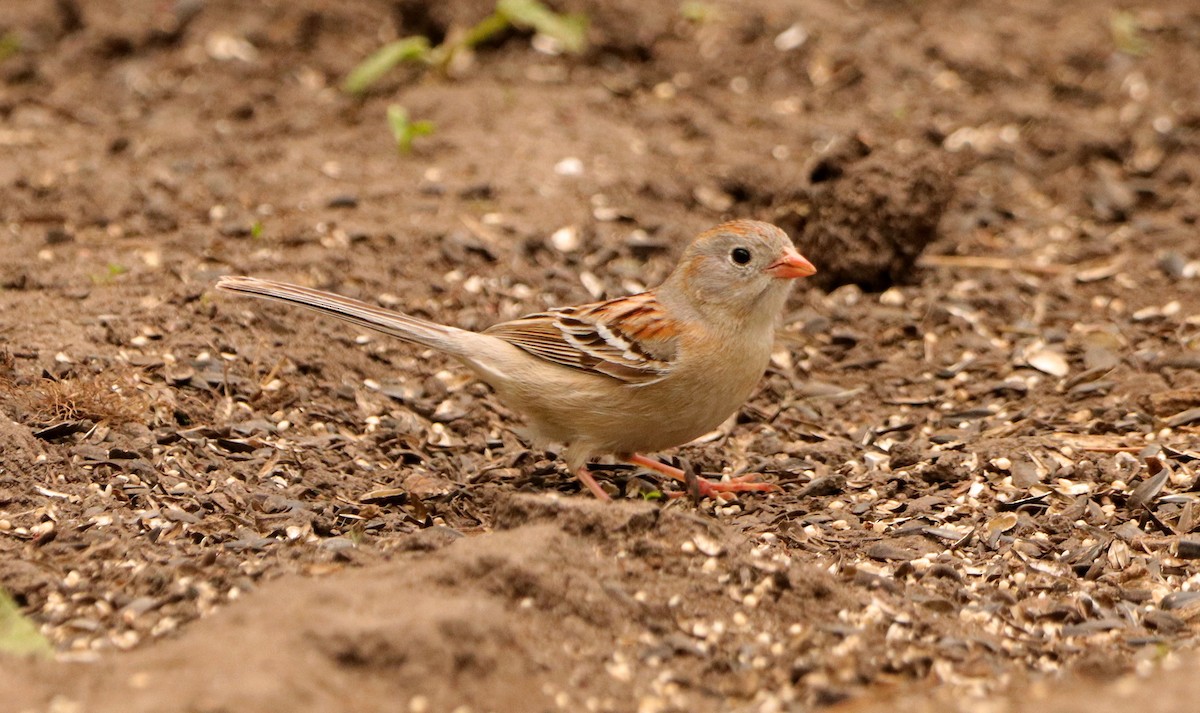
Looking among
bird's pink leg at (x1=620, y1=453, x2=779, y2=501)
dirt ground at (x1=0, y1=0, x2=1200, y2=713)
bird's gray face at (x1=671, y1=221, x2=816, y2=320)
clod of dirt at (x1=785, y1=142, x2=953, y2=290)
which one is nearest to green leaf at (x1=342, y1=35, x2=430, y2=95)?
dirt ground at (x1=0, y1=0, x2=1200, y2=713)

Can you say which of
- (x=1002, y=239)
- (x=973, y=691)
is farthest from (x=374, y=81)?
(x=973, y=691)

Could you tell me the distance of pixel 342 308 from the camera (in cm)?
531

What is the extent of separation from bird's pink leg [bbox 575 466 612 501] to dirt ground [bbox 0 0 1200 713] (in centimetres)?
26

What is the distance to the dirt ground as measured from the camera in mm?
3994

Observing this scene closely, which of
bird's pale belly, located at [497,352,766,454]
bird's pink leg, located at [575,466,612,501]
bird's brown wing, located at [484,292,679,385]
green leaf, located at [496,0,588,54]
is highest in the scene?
green leaf, located at [496,0,588,54]

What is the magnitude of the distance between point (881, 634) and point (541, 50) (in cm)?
585

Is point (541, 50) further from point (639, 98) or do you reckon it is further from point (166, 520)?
point (166, 520)

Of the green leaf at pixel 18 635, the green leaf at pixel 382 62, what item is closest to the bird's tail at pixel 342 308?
the green leaf at pixel 18 635

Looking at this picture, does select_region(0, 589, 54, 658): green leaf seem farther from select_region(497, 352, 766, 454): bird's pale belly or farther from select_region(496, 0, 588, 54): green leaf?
select_region(496, 0, 588, 54): green leaf

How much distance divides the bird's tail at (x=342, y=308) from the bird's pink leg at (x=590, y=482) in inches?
28.6

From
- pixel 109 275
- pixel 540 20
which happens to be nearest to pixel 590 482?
pixel 109 275

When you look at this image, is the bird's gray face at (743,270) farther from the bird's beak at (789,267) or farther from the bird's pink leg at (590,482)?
the bird's pink leg at (590,482)

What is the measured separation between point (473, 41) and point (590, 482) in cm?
407

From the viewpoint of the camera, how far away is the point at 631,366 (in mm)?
5289
